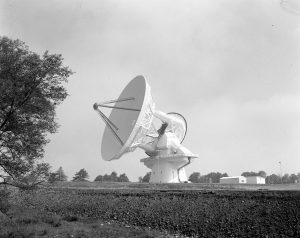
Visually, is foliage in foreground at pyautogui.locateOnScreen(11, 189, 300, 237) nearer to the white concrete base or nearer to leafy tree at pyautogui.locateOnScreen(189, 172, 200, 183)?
the white concrete base

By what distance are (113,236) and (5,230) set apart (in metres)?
6.99

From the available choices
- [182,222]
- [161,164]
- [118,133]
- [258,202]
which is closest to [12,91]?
[182,222]

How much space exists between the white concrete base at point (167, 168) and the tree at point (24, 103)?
38.4 m

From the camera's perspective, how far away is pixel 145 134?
50.9 m

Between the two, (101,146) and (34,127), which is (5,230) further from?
(101,146)

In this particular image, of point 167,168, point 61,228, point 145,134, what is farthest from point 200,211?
point 167,168

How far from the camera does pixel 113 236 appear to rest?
22.8 metres

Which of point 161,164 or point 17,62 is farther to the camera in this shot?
point 161,164

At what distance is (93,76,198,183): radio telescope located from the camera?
48.0 metres

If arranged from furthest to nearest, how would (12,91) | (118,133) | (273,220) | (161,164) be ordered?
(161,164) < (118,133) < (273,220) < (12,91)

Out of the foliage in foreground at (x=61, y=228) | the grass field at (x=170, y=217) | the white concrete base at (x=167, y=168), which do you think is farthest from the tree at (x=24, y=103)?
the white concrete base at (x=167, y=168)

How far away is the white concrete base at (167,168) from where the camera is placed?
57219mm

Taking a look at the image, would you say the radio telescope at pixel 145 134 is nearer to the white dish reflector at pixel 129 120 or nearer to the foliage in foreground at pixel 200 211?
the white dish reflector at pixel 129 120

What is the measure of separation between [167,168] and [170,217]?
105ft
